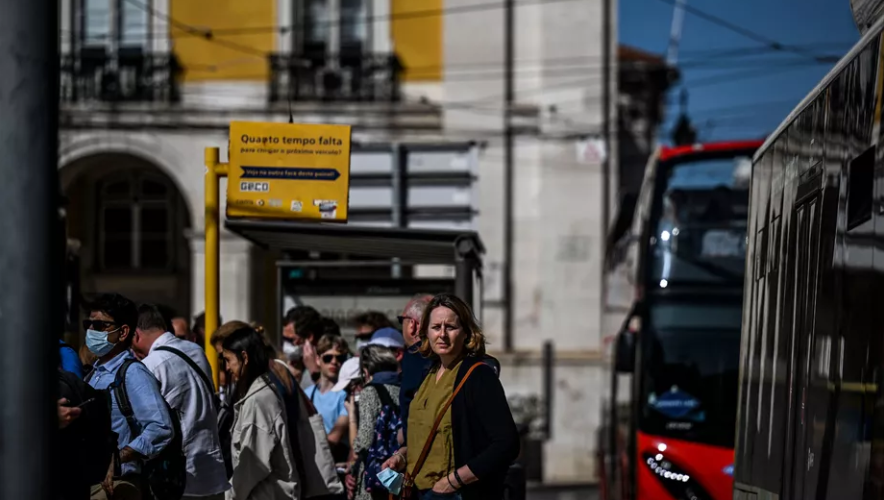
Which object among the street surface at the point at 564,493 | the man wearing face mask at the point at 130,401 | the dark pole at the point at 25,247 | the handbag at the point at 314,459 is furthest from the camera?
the street surface at the point at 564,493

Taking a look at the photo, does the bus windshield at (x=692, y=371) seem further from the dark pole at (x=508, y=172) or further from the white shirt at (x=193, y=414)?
the dark pole at (x=508, y=172)

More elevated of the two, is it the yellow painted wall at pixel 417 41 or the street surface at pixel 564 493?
the yellow painted wall at pixel 417 41

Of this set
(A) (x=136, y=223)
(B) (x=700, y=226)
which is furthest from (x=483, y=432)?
(A) (x=136, y=223)

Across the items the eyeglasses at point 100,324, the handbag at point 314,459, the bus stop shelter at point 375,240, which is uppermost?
the bus stop shelter at point 375,240

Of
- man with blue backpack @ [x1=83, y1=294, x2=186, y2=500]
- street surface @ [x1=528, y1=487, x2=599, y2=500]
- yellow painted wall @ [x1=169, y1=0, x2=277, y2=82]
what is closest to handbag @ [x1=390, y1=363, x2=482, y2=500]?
man with blue backpack @ [x1=83, y1=294, x2=186, y2=500]

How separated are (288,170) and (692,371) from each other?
15.1 feet

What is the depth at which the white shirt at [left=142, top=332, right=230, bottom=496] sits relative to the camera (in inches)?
279

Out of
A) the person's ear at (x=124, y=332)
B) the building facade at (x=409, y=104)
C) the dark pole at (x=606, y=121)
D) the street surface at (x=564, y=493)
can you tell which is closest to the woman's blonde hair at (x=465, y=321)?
the person's ear at (x=124, y=332)

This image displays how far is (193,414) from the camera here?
281 inches

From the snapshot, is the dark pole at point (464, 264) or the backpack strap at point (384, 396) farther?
the dark pole at point (464, 264)

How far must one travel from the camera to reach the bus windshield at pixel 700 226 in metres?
12.9

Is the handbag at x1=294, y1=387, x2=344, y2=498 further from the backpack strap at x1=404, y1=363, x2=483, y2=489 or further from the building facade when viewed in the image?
the building facade

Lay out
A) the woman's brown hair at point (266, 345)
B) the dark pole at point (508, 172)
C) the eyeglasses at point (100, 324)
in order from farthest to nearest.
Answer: the dark pole at point (508, 172) < the woman's brown hair at point (266, 345) < the eyeglasses at point (100, 324)

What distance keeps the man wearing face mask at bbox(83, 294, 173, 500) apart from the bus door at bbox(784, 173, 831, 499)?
277cm
